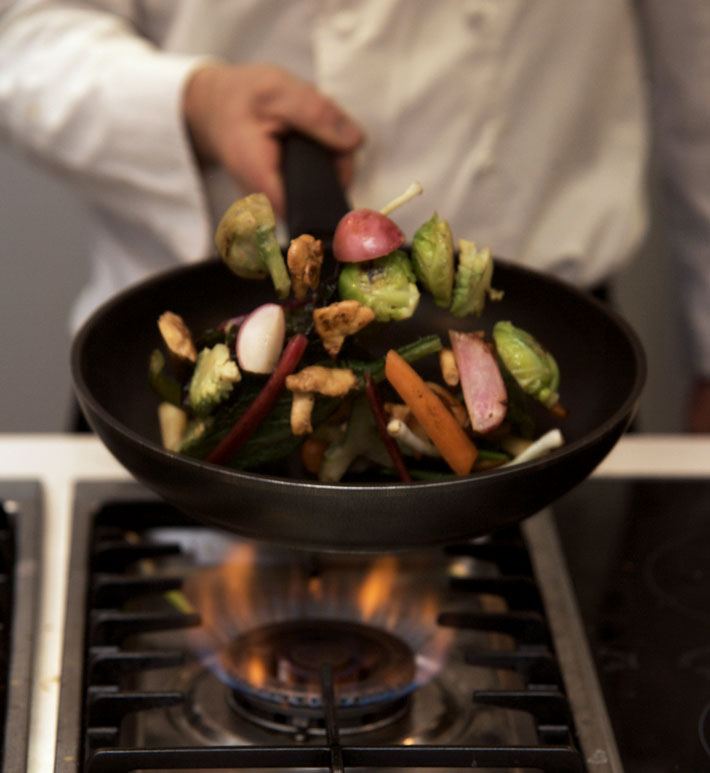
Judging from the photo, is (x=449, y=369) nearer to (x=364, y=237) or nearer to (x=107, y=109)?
(x=364, y=237)

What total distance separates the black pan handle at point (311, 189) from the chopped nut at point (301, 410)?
0.13 meters

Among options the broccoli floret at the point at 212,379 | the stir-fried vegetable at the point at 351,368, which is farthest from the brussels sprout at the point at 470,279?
the broccoli floret at the point at 212,379

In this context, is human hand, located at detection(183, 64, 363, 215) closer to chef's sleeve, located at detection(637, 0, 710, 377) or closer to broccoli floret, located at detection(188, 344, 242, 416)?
broccoli floret, located at detection(188, 344, 242, 416)

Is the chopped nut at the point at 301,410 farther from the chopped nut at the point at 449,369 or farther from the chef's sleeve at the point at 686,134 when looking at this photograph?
the chef's sleeve at the point at 686,134

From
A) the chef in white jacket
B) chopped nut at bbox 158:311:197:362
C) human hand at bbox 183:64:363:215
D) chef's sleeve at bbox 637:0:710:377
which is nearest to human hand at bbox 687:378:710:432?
chef's sleeve at bbox 637:0:710:377

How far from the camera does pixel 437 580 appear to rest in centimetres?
83

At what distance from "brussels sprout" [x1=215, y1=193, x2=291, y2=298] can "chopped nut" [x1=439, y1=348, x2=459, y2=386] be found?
0.09m

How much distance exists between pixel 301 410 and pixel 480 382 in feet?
0.31

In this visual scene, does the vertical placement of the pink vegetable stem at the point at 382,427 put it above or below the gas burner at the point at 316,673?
above

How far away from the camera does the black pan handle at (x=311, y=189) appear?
775 mm

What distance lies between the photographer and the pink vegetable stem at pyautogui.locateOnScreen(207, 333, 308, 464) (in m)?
0.66

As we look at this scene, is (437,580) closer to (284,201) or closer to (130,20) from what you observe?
(284,201)

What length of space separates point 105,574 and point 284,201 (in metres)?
0.27

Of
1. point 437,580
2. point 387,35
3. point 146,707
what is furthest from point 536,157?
point 146,707
